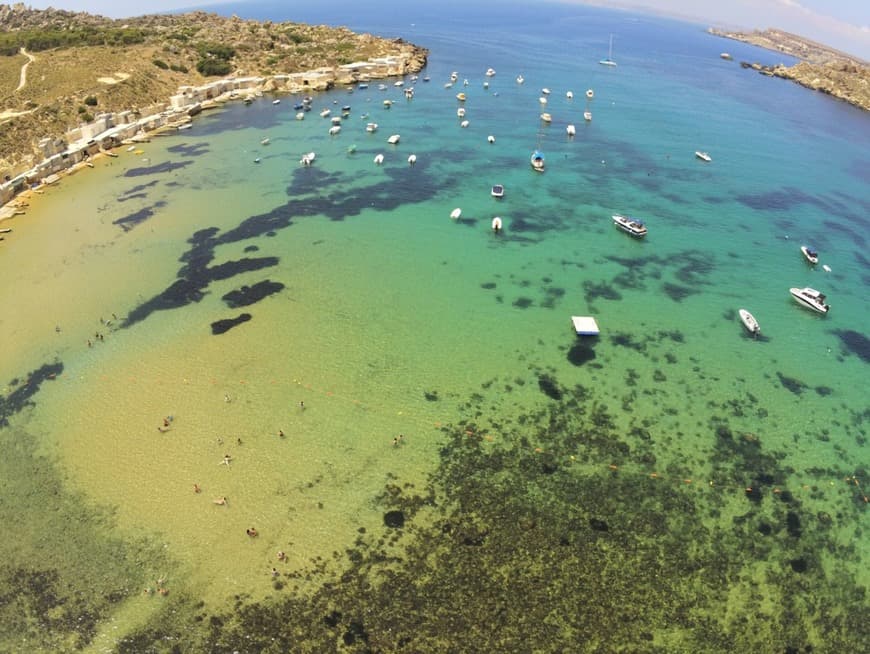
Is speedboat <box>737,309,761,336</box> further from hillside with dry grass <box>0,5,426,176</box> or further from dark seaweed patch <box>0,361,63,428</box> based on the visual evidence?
hillside with dry grass <box>0,5,426,176</box>

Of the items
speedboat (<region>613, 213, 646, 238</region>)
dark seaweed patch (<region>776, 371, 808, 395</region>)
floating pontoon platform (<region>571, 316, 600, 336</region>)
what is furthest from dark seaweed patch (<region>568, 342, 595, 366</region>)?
speedboat (<region>613, 213, 646, 238</region>)

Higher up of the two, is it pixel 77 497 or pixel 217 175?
pixel 217 175

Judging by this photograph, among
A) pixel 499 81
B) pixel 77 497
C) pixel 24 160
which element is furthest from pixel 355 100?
pixel 77 497

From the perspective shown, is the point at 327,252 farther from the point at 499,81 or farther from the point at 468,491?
the point at 499,81

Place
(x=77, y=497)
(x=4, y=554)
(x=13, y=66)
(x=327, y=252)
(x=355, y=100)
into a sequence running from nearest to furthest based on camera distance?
(x=4, y=554), (x=77, y=497), (x=327, y=252), (x=13, y=66), (x=355, y=100)

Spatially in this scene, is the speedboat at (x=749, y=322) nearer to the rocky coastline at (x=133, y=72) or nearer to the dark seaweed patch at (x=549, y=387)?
the dark seaweed patch at (x=549, y=387)

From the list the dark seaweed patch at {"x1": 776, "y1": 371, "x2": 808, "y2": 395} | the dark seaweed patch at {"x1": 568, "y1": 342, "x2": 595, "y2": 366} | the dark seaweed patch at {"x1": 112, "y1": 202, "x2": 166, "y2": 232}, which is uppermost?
the dark seaweed patch at {"x1": 112, "y1": 202, "x2": 166, "y2": 232}

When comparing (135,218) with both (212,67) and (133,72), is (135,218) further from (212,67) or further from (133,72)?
(212,67)
